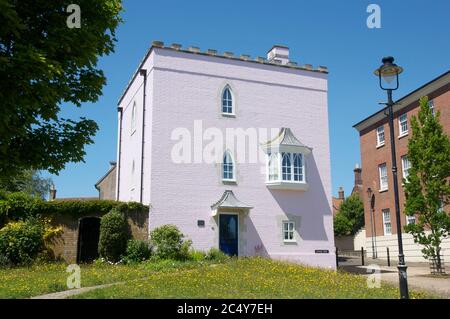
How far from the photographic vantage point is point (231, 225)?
23.3 m

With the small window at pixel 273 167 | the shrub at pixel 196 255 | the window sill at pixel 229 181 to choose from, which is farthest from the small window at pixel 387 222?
the shrub at pixel 196 255

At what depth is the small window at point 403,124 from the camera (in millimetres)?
32625

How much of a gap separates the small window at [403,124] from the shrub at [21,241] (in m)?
24.1

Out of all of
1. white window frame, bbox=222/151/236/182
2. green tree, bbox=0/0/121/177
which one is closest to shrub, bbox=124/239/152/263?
white window frame, bbox=222/151/236/182

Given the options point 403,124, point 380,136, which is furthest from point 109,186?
point 403,124

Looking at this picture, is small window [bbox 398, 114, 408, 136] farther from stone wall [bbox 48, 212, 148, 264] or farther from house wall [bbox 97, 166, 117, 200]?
Answer: house wall [bbox 97, 166, 117, 200]

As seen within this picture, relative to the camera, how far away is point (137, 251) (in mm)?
20891

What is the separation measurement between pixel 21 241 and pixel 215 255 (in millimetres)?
8380

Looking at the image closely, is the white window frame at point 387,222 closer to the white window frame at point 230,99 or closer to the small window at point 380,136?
the small window at point 380,136

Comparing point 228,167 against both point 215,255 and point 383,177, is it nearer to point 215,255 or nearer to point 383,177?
point 215,255

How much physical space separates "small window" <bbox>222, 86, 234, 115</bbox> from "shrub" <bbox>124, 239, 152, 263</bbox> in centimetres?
784

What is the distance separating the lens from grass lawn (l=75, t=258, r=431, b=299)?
11.7 meters

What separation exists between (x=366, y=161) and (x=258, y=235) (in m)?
17.1
